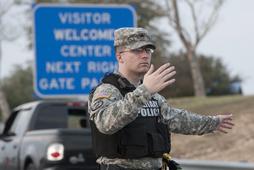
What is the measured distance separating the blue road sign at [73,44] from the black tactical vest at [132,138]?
377 inches

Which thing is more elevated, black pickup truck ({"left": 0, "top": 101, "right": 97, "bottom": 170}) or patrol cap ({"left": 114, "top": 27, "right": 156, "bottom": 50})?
patrol cap ({"left": 114, "top": 27, "right": 156, "bottom": 50})

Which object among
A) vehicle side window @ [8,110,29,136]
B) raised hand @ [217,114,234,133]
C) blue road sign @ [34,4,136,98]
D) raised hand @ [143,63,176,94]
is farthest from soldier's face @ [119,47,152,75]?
blue road sign @ [34,4,136,98]

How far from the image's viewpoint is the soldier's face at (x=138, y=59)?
5121mm

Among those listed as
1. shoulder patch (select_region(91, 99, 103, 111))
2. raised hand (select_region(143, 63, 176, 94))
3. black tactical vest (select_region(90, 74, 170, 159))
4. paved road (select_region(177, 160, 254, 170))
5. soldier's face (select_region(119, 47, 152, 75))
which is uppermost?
soldier's face (select_region(119, 47, 152, 75))

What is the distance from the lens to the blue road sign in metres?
14.7

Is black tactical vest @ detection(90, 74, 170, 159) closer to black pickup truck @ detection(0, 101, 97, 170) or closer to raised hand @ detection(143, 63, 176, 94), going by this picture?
raised hand @ detection(143, 63, 176, 94)

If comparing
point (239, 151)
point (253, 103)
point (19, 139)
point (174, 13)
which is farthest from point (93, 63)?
point (174, 13)

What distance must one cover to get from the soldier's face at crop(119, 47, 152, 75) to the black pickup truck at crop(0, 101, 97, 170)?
6.47 m

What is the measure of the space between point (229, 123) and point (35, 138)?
6.78 meters

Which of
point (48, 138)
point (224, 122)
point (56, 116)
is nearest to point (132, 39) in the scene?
point (224, 122)

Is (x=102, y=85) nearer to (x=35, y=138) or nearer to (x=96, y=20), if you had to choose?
(x=35, y=138)

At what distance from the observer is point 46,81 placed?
14.7 metres

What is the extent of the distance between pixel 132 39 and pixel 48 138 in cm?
664

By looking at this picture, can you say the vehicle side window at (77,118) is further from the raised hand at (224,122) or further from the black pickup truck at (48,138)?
the raised hand at (224,122)
